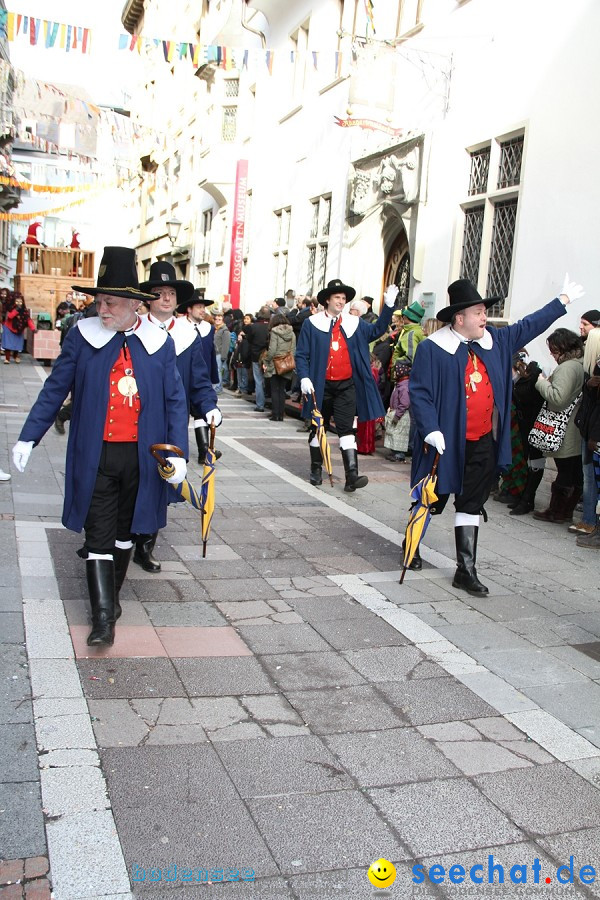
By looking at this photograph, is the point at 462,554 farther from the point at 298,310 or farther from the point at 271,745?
the point at 298,310

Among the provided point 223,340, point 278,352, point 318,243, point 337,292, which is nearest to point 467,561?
point 337,292

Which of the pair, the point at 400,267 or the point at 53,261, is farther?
the point at 53,261

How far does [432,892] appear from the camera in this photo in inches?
104

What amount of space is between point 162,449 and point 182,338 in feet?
9.89

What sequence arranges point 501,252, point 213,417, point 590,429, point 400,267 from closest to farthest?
1. point 213,417
2. point 590,429
3. point 501,252
4. point 400,267

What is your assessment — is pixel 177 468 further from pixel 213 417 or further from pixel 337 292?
pixel 337 292

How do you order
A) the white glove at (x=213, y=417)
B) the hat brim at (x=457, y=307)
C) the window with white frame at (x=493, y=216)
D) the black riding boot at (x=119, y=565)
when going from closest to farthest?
1. the black riding boot at (x=119, y=565)
2. the hat brim at (x=457, y=307)
3. the white glove at (x=213, y=417)
4. the window with white frame at (x=493, y=216)

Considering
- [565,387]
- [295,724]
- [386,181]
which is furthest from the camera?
[386,181]

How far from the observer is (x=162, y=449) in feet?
14.4

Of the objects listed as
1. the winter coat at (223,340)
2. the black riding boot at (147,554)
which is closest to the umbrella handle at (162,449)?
the black riding boot at (147,554)

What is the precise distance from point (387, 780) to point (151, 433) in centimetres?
202

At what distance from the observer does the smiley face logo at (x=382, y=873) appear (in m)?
2.66

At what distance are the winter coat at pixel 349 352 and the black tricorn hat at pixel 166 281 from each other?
226 cm

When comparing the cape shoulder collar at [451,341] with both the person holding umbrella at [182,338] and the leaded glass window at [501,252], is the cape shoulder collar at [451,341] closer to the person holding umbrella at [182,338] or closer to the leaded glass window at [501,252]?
the person holding umbrella at [182,338]
